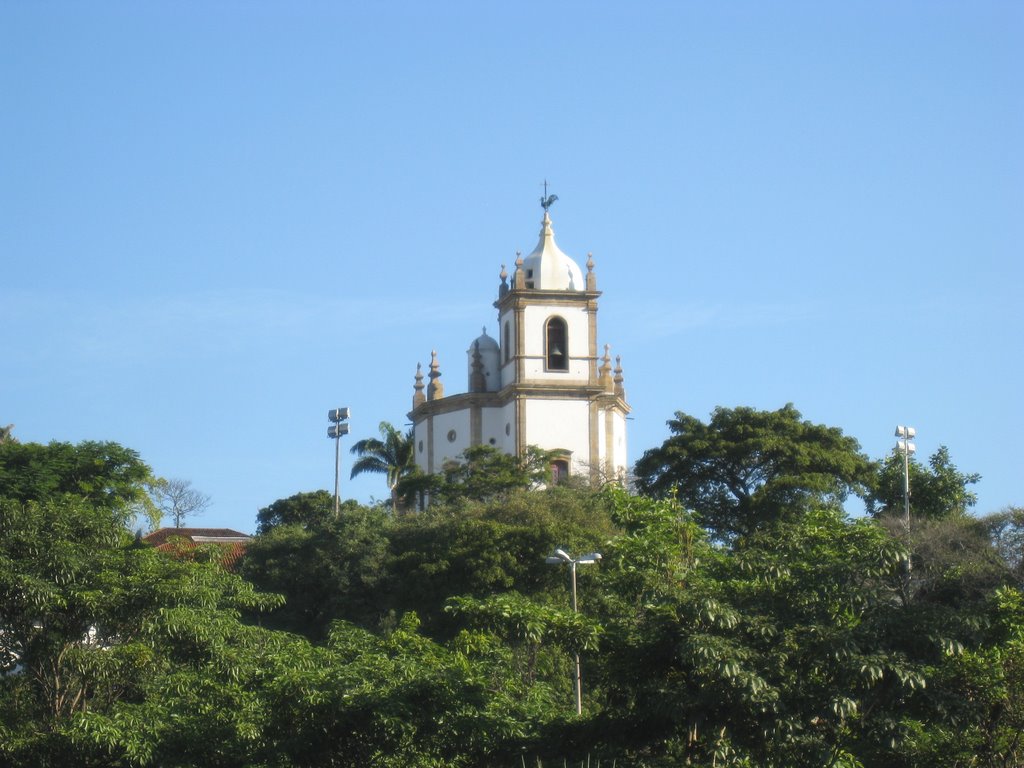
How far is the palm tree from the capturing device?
70.2 m

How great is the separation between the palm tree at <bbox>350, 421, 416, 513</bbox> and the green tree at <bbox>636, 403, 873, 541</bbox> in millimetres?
18952

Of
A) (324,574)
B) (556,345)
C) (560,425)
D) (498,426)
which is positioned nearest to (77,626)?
(324,574)

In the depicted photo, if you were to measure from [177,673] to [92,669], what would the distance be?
1045 mm

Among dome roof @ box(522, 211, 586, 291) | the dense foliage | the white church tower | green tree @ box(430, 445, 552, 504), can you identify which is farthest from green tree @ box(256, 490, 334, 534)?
the dense foliage

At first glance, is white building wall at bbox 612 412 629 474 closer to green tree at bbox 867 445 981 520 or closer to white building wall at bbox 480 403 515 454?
white building wall at bbox 480 403 515 454

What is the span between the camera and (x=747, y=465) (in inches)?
2037

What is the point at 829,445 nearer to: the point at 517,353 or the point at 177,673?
the point at 517,353

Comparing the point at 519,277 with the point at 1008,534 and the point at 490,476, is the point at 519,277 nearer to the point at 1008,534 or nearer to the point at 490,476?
the point at 490,476

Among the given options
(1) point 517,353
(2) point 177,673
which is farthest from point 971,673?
(1) point 517,353

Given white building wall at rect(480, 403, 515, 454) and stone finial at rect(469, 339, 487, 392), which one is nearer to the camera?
white building wall at rect(480, 403, 515, 454)

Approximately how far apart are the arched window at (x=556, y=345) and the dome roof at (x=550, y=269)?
151 cm

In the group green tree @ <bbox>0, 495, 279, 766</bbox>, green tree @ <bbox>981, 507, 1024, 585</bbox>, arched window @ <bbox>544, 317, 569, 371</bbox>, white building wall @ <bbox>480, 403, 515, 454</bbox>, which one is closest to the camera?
green tree @ <bbox>0, 495, 279, 766</bbox>

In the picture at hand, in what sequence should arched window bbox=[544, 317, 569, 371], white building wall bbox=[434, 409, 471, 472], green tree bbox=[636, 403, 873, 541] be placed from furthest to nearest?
arched window bbox=[544, 317, 569, 371]
white building wall bbox=[434, 409, 471, 472]
green tree bbox=[636, 403, 873, 541]

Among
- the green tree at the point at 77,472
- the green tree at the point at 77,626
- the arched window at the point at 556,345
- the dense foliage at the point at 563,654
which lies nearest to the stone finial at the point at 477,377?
the arched window at the point at 556,345
